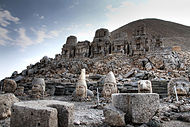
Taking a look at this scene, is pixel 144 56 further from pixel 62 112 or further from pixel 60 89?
pixel 62 112

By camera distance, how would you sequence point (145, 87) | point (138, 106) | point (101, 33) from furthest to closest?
1. point (101, 33)
2. point (145, 87)
3. point (138, 106)

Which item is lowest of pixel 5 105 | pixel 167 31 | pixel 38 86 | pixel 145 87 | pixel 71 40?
pixel 5 105

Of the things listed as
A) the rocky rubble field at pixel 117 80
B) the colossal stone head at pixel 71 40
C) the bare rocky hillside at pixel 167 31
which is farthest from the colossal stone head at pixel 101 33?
the bare rocky hillside at pixel 167 31

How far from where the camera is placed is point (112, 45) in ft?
82.0

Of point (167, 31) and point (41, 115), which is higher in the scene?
point (167, 31)

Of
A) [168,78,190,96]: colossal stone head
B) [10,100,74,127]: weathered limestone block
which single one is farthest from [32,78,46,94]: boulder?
[168,78,190,96]: colossal stone head

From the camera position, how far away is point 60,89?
11.7 meters

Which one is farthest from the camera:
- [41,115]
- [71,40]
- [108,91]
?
[71,40]

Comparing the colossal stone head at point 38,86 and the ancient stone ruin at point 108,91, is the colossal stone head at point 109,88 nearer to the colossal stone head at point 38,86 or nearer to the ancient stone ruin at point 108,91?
the ancient stone ruin at point 108,91

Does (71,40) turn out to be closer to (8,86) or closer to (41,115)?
(8,86)

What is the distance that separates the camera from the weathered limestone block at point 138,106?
3.21 meters

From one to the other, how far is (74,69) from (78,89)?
473 inches

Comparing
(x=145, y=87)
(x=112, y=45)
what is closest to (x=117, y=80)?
(x=145, y=87)

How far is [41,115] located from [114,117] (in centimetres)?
170
